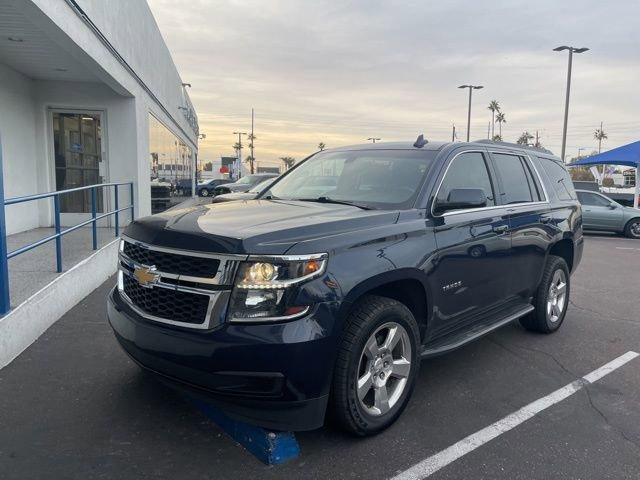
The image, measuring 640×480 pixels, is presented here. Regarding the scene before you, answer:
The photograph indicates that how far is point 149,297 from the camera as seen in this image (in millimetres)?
3293

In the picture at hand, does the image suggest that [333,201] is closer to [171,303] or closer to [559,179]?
[171,303]

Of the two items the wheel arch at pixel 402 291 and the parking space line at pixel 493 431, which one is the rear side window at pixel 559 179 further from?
the wheel arch at pixel 402 291

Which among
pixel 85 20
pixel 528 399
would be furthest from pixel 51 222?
pixel 528 399

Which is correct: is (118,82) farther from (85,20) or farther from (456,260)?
(456,260)

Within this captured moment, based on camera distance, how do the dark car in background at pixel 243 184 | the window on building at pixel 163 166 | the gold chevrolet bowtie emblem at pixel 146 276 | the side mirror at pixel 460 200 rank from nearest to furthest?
the gold chevrolet bowtie emblem at pixel 146 276
the side mirror at pixel 460 200
the window on building at pixel 163 166
the dark car in background at pixel 243 184

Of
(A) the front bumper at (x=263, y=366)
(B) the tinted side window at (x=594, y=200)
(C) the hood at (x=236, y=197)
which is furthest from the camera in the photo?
(B) the tinted side window at (x=594, y=200)

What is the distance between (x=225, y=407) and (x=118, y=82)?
323 inches

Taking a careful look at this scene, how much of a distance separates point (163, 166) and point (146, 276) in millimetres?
13807

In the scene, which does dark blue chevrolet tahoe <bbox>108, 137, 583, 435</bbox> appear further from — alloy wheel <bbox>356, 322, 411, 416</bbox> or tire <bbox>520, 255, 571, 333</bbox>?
tire <bbox>520, 255, 571, 333</bbox>

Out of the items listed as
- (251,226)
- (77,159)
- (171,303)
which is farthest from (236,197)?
(77,159)

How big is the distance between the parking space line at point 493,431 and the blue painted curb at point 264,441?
645 mm

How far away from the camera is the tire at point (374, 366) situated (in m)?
3.11

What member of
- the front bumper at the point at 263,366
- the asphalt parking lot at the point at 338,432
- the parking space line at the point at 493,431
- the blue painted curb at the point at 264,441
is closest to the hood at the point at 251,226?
the front bumper at the point at 263,366

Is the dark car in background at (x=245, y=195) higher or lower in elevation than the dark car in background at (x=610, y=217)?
higher
